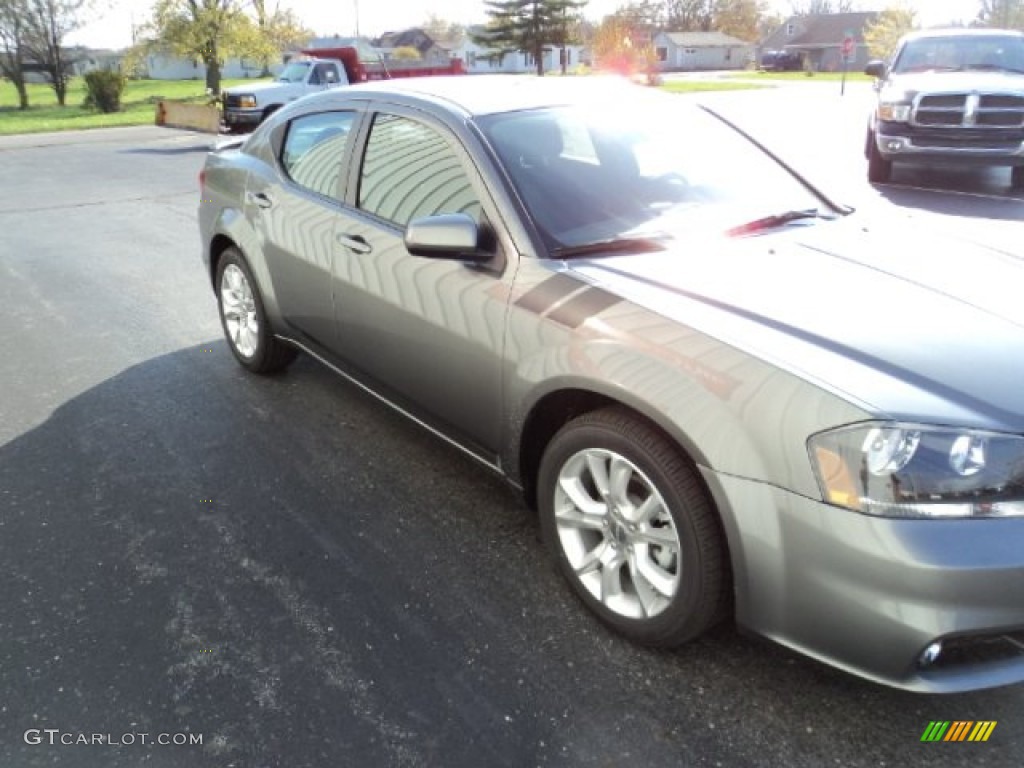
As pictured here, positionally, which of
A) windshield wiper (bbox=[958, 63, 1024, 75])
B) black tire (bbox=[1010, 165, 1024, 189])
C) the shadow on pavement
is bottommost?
the shadow on pavement

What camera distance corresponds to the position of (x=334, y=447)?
13.3ft

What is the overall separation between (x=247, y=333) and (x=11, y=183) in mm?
12092

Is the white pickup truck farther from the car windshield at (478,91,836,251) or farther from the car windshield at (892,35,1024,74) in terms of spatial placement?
the car windshield at (478,91,836,251)

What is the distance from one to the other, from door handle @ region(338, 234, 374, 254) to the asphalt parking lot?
0.96m

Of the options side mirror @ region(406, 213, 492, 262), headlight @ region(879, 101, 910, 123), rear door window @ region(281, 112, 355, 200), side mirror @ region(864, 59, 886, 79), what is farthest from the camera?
side mirror @ region(864, 59, 886, 79)

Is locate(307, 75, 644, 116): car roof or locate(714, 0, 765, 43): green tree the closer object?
locate(307, 75, 644, 116): car roof

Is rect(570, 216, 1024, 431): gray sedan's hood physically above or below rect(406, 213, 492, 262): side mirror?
below

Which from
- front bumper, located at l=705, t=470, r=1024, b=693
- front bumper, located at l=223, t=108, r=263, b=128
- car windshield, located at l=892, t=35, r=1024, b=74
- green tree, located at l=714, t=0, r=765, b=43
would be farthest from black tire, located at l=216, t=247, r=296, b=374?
green tree, located at l=714, t=0, r=765, b=43

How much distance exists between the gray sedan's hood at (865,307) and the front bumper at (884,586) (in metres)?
0.28

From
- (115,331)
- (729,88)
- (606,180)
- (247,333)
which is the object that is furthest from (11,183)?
Answer: (729,88)

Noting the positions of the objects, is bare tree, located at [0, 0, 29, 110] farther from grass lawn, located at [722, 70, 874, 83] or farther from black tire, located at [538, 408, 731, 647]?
black tire, located at [538, 408, 731, 647]

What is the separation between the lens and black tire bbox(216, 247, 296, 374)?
4.66 metres

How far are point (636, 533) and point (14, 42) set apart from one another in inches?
2051

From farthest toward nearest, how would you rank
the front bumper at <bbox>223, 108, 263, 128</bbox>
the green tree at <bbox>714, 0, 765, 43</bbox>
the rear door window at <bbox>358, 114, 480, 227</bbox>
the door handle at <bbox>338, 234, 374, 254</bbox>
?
the green tree at <bbox>714, 0, 765, 43</bbox>
the front bumper at <bbox>223, 108, 263, 128</bbox>
the door handle at <bbox>338, 234, 374, 254</bbox>
the rear door window at <bbox>358, 114, 480, 227</bbox>
